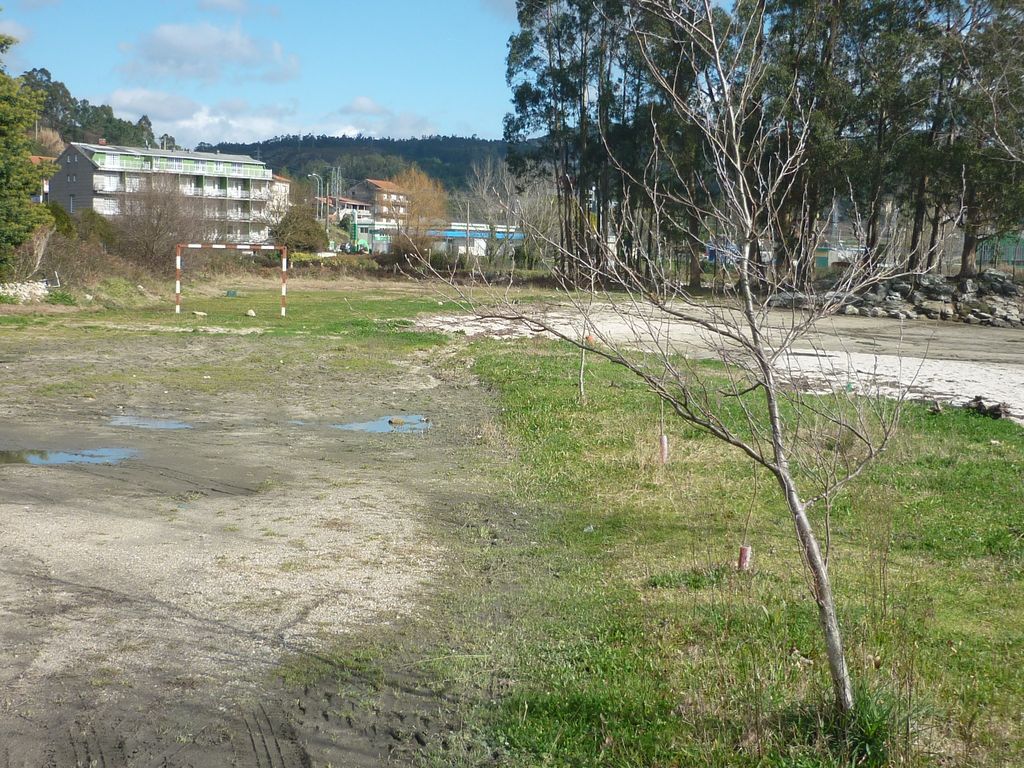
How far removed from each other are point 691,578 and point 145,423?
28.5 feet

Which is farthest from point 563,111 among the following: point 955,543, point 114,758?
point 114,758

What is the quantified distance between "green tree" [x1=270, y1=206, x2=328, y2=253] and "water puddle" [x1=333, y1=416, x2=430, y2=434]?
55.9 metres

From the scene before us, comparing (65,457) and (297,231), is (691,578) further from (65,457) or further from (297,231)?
(297,231)

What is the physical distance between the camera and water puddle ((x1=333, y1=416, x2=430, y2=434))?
1271 centimetres

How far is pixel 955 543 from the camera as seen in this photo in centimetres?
718

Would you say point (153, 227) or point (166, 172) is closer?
point (153, 227)

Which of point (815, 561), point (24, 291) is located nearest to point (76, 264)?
point (24, 291)

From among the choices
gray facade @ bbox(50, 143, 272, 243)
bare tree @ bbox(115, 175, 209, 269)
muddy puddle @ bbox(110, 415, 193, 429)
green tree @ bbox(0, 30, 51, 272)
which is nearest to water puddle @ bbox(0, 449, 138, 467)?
muddy puddle @ bbox(110, 415, 193, 429)

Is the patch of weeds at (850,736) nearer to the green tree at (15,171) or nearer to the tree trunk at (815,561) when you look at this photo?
the tree trunk at (815,561)

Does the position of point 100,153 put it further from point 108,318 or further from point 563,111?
point 108,318

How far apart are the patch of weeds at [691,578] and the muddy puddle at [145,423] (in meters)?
7.96

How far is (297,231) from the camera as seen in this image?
67875mm

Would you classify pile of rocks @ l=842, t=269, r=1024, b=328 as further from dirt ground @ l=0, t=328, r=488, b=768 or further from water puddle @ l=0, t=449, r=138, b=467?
water puddle @ l=0, t=449, r=138, b=467

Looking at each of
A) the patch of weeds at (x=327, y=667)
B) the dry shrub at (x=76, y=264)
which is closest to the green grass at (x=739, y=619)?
the patch of weeds at (x=327, y=667)
